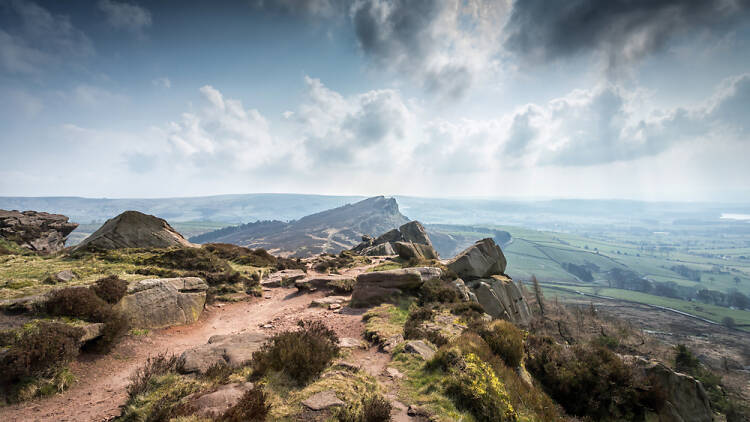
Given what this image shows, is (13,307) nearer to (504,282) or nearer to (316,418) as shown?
(316,418)

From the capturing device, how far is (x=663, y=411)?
1180cm

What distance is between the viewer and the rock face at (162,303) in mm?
13156

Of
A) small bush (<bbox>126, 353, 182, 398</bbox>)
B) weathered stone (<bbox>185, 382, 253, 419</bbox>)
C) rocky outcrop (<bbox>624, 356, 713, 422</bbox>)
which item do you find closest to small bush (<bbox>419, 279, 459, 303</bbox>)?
rocky outcrop (<bbox>624, 356, 713, 422</bbox>)

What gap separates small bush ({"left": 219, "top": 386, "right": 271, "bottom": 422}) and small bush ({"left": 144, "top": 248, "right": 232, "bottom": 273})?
19257mm

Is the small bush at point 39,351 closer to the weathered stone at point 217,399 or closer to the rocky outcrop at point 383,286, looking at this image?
the weathered stone at point 217,399

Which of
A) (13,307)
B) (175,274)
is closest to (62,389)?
(13,307)

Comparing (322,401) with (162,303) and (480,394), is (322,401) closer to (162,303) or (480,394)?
(480,394)

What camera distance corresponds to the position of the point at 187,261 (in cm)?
2275

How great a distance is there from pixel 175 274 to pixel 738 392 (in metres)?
85.7

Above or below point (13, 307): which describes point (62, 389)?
below

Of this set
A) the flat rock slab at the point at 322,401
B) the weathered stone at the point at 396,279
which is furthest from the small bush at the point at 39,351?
the weathered stone at the point at 396,279

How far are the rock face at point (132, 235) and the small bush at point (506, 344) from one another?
107 feet

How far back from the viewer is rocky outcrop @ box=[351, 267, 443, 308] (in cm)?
1848

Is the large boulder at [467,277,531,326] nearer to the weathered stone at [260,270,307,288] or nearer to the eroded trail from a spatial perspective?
the weathered stone at [260,270,307,288]
